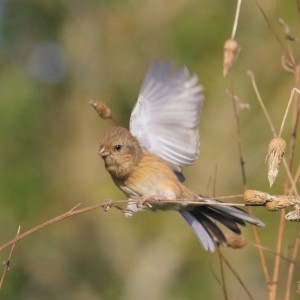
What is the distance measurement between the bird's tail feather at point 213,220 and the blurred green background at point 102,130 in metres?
4.89

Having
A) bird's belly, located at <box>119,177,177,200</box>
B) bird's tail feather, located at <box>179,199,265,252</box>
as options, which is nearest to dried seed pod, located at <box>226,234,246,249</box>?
bird's tail feather, located at <box>179,199,265,252</box>

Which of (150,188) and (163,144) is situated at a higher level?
(163,144)

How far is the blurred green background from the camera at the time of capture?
36.6 ft

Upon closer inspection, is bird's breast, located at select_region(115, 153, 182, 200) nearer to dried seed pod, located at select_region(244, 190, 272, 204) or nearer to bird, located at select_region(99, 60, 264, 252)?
bird, located at select_region(99, 60, 264, 252)

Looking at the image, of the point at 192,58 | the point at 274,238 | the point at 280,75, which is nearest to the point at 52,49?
the point at 192,58

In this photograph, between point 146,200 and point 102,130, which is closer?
point 146,200

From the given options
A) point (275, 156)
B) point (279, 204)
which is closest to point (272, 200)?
point (279, 204)

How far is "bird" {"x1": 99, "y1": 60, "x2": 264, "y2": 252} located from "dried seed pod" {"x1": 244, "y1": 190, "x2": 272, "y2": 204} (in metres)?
1.59

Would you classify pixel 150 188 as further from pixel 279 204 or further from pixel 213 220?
pixel 279 204

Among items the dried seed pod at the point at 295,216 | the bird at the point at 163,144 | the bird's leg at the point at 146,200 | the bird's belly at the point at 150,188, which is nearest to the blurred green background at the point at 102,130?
the bird at the point at 163,144

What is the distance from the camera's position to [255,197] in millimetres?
3188

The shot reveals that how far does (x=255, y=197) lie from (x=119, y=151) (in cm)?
198

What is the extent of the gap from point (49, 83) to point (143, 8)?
1.61 m

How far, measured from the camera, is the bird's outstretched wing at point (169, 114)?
192 inches
